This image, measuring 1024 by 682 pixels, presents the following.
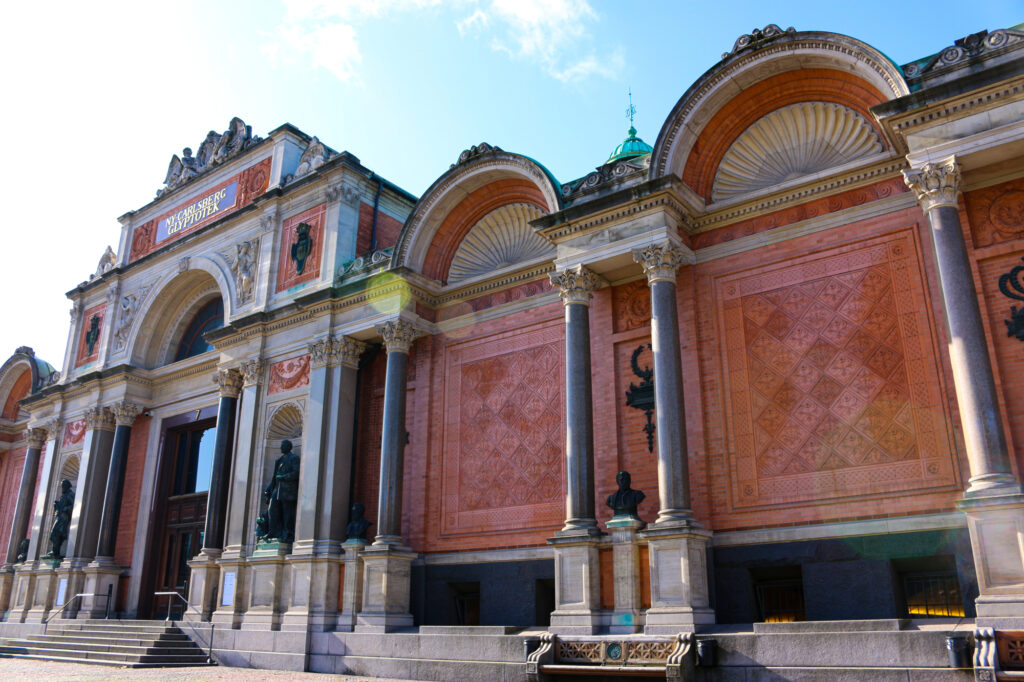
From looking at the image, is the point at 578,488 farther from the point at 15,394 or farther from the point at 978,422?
the point at 15,394

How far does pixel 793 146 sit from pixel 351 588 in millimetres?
10585

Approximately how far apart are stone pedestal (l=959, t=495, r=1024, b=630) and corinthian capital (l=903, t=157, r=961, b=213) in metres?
3.79

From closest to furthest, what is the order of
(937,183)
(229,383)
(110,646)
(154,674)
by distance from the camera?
(937,183) < (154,674) < (110,646) < (229,383)

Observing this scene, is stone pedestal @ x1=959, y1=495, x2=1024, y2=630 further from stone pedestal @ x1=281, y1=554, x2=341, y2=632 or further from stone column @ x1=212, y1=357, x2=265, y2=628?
stone column @ x1=212, y1=357, x2=265, y2=628

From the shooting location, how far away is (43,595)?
21141 millimetres

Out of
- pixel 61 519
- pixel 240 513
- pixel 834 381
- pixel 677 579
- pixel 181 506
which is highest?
pixel 834 381

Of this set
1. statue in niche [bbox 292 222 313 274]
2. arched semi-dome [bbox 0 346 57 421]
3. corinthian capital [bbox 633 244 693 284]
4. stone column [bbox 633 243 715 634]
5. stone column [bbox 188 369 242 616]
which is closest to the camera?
stone column [bbox 633 243 715 634]

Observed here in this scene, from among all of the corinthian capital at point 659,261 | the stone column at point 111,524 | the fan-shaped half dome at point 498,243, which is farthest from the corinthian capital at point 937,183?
the stone column at point 111,524

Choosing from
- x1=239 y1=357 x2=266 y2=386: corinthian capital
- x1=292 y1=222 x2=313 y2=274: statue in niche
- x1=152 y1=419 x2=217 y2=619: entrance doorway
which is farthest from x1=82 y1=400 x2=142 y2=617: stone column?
x1=292 y1=222 x2=313 y2=274: statue in niche

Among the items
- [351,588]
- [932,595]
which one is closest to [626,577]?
[932,595]

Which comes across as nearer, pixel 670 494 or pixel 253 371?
pixel 670 494

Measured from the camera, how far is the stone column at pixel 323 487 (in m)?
14.8

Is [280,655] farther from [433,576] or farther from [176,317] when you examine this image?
[176,317]

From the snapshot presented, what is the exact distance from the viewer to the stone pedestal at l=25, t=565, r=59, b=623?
20897mm
